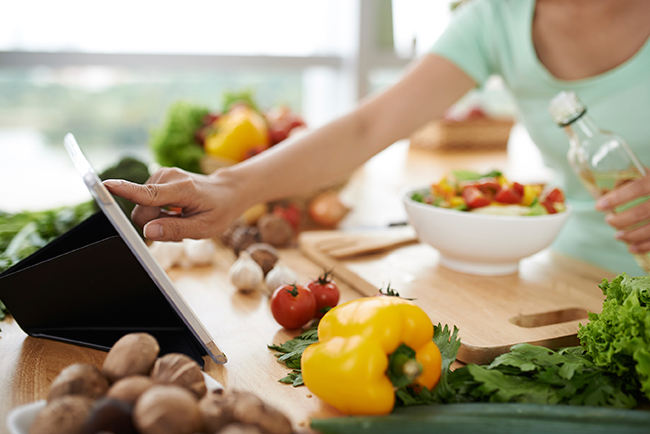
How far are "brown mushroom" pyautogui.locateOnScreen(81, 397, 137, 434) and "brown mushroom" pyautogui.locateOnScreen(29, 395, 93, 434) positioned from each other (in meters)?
0.01

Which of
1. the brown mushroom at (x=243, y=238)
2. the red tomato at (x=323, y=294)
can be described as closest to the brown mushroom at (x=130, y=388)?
the red tomato at (x=323, y=294)

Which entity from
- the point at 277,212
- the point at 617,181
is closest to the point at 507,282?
the point at 617,181

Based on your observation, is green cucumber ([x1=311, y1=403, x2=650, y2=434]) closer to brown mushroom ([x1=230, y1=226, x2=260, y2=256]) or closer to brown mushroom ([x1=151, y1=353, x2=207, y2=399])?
brown mushroom ([x1=151, y1=353, x2=207, y2=399])

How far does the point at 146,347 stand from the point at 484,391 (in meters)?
0.42

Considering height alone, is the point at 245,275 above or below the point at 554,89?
below

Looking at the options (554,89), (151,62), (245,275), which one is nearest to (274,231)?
(245,275)

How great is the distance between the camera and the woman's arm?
2.86 feet

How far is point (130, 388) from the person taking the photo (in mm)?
568

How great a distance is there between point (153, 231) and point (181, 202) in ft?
0.29

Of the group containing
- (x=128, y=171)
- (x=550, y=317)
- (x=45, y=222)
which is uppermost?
(x=128, y=171)

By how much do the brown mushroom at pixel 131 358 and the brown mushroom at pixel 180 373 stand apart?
15 millimetres

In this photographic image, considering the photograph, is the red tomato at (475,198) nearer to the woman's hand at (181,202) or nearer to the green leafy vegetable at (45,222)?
the woman's hand at (181,202)

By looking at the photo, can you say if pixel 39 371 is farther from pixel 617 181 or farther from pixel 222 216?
pixel 617 181

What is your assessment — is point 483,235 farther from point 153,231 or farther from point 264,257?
point 153,231
